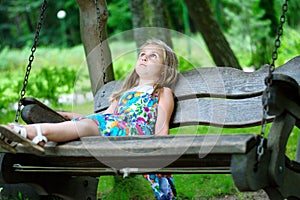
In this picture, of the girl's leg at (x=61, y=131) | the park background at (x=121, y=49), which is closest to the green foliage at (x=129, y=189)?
the park background at (x=121, y=49)

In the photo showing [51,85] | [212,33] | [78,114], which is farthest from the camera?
[51,85]

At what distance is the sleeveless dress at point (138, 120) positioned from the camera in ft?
12.3

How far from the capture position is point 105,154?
3.11 m

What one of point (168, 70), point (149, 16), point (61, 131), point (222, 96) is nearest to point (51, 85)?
point (149, 16)

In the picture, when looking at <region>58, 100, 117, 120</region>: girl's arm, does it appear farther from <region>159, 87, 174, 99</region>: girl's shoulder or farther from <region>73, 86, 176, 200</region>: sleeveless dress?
<region>159, 87, 174, 99</region>: girl's shoulder

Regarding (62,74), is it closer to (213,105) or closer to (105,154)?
(213,105)

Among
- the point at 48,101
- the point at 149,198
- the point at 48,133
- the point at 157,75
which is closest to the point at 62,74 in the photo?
the point at 48,101

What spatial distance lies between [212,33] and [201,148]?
17.0ft

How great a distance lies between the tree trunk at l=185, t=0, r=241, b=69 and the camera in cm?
783

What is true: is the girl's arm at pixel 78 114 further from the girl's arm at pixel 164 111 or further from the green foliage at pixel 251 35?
the green foliage at pixel 251 35

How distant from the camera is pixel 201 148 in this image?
9.45 ft

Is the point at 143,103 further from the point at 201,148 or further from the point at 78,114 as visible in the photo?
the point at 201,148

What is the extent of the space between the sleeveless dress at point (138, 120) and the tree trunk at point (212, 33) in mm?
3905

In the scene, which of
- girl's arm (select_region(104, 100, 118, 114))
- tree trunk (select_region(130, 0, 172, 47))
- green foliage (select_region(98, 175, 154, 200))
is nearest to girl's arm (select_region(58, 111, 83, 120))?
girl's arm (select_region(104, 100, 118, 114))
